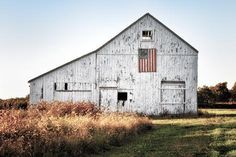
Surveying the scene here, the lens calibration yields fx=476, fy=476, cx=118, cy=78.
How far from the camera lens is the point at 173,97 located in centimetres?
3522

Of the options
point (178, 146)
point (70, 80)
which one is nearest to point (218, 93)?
point (70, 80)

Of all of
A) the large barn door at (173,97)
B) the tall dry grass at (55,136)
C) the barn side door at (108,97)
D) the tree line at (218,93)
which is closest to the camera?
the tall dry grass at (55,136)

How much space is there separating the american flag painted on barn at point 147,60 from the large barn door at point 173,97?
1.70 m

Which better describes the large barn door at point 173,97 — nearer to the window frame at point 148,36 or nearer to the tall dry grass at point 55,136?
the window frame at point 148,36

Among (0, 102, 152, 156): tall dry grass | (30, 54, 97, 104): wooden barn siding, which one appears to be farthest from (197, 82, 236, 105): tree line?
(0, 102, 152, 156): tall dry grass

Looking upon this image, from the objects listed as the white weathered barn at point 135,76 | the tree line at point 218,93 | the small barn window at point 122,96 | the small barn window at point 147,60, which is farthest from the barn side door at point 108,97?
the tree line at point 218,93

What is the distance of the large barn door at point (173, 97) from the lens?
116 ft

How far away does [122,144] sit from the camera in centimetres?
1596

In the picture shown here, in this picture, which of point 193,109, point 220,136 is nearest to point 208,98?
point 193,109

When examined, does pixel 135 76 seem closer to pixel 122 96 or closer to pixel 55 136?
pixel 122 96

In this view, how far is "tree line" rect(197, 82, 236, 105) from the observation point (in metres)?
81.6

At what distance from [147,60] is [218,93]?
171 ft

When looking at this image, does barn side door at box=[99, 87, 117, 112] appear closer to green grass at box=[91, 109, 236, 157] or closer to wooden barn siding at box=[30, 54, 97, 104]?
wooden barn siding at box=[30, 54, 97, 104]

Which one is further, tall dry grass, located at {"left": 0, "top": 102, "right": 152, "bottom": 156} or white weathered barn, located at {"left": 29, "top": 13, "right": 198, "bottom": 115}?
white weathered barn, located at {"left": 29, "top": 13, "right": 198, "bottom": 115}
